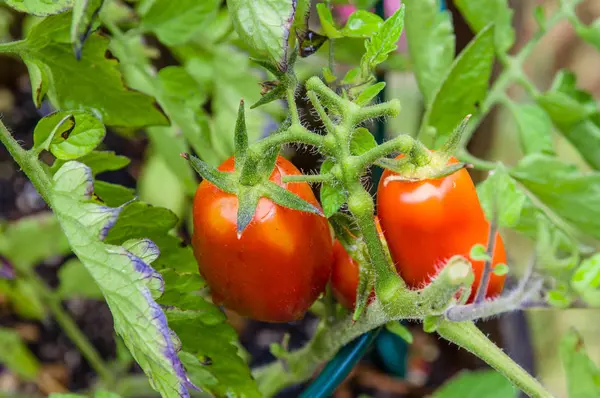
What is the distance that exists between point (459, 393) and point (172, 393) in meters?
0.57

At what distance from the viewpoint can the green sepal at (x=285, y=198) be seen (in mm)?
413

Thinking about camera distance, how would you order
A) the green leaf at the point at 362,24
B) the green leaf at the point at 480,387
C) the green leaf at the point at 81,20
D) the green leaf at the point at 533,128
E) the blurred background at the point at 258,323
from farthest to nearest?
the blurred background at the point at 258,323 → the green leaf at the point at 480,387 → the green leaf at the point at 533,128 → the green leaf at the point at 362,24 → the green leaf at the point at 81,20

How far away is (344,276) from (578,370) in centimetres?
26

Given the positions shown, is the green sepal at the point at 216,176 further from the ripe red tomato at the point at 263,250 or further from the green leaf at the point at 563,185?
the green leaf at the point at 563,185

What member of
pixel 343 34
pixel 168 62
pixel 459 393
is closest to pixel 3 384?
pixel 168 62

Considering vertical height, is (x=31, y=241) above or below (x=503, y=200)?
below

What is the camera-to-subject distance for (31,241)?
3.24 ft

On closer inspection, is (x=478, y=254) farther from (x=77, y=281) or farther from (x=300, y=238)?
(x=77, y=281)

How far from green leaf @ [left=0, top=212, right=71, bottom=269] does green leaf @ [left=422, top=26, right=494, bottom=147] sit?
614 millimetres

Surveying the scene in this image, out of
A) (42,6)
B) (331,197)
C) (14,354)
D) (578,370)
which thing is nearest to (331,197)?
(331,197)

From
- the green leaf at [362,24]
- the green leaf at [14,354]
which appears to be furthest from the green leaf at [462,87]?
the green leaf at [14,354]

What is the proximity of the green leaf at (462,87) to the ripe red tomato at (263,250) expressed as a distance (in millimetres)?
175

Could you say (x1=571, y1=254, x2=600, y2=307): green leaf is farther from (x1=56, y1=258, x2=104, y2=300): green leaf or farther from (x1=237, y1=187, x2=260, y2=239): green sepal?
(x1=56, y1=258, x2=104, y2=300): green leaf

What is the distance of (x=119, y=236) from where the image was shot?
45 centimetres
